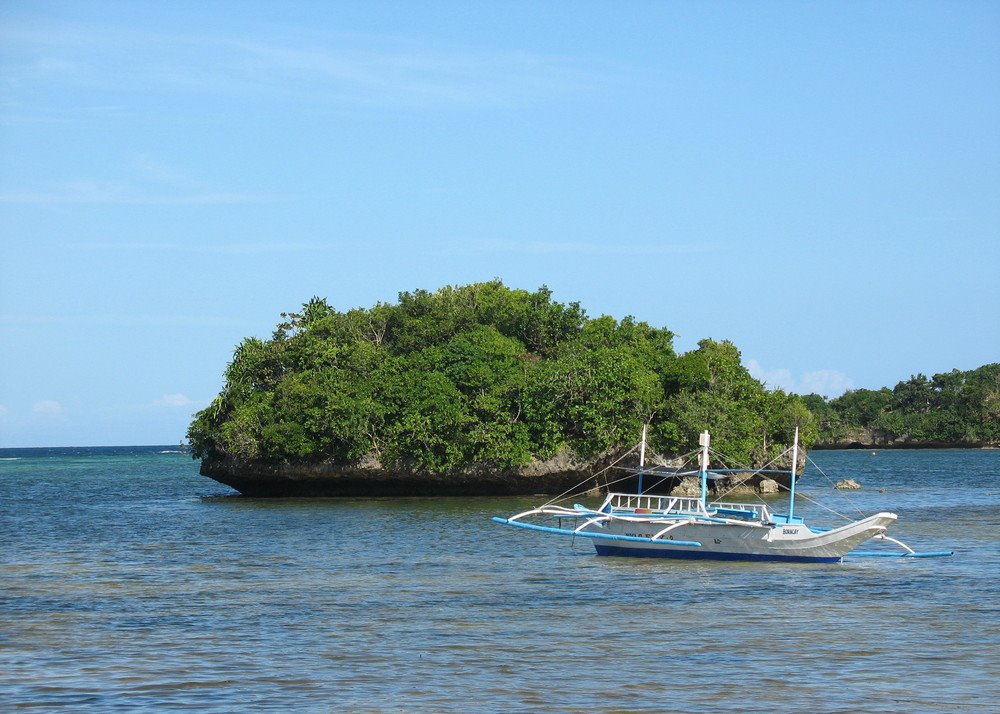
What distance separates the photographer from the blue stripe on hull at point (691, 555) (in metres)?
36.5

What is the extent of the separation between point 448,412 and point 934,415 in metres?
143

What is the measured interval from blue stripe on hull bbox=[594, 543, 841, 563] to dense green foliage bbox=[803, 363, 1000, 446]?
152862 mm

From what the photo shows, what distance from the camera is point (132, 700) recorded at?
1791 centimetres

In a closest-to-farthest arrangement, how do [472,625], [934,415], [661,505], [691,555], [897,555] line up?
[472,625], [897,555], [691,555], [661,505], [934,415]

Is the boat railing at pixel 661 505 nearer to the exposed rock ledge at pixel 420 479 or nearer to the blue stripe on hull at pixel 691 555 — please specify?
the blue stripe on hull at pixel 691 555

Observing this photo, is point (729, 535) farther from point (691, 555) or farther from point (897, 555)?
point (897, 555)

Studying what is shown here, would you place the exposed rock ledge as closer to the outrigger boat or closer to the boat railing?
the boat railing

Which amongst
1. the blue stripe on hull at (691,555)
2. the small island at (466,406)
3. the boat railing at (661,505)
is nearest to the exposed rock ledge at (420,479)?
the small island at (466,406)

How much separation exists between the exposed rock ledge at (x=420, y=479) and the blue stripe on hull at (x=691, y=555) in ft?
75.3

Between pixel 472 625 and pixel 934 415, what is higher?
pixel 934 415

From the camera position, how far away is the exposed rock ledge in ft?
210

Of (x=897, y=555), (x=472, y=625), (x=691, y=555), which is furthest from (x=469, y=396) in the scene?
(x=472, y=625)

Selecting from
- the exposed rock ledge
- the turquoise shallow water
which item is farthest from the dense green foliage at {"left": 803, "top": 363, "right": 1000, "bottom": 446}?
the turquoise shallow water

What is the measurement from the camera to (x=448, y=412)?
2445 inches
